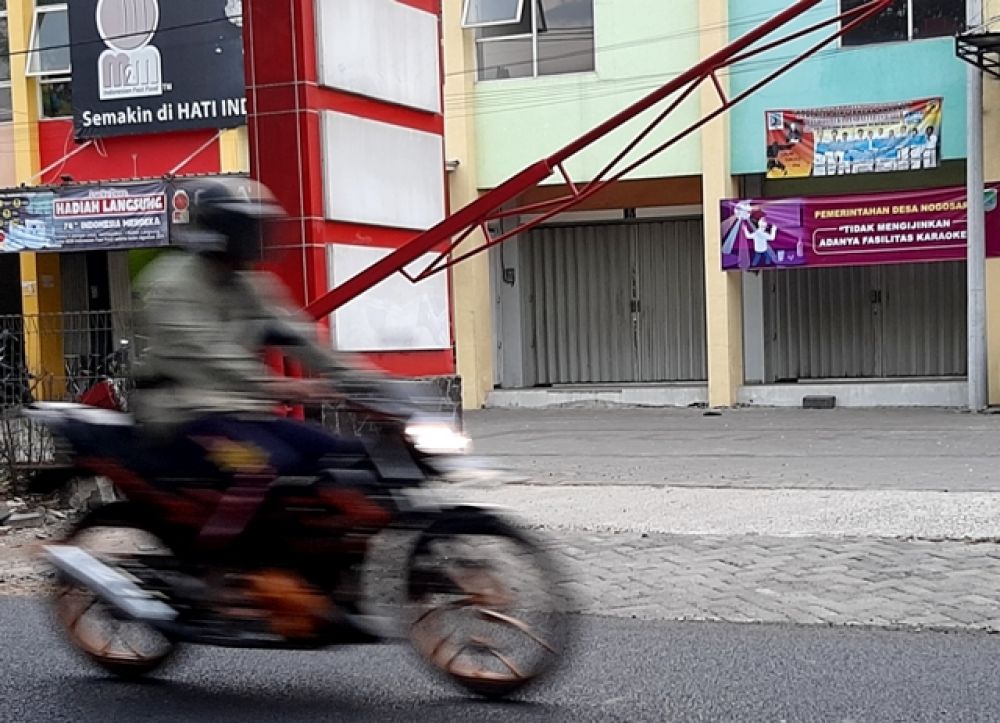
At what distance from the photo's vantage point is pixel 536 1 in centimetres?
2139

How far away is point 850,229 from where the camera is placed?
19.7 metres

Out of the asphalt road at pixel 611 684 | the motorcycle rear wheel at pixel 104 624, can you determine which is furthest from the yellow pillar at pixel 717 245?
the motorcycle rear wheel at pixel 104 624

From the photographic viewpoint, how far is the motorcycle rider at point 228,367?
4.84m

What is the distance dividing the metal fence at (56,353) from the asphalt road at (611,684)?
21.4 ft

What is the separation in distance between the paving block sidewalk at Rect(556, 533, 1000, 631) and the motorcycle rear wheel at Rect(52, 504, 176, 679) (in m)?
2.16

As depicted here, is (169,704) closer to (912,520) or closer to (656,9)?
(912,520)

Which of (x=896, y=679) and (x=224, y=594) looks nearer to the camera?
(x=224, y=594)

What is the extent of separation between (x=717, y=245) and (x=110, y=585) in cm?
1630

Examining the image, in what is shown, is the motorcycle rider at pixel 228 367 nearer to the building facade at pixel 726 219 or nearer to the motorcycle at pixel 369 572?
the motorcycle at pixel 369 572

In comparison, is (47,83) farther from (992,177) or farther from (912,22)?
(992,177)

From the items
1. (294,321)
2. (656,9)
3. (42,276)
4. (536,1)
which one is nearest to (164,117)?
(42,276)

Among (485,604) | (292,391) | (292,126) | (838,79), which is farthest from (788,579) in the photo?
(838,79)

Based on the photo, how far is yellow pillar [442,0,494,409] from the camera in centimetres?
2136

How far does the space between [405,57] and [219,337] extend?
579 cm
